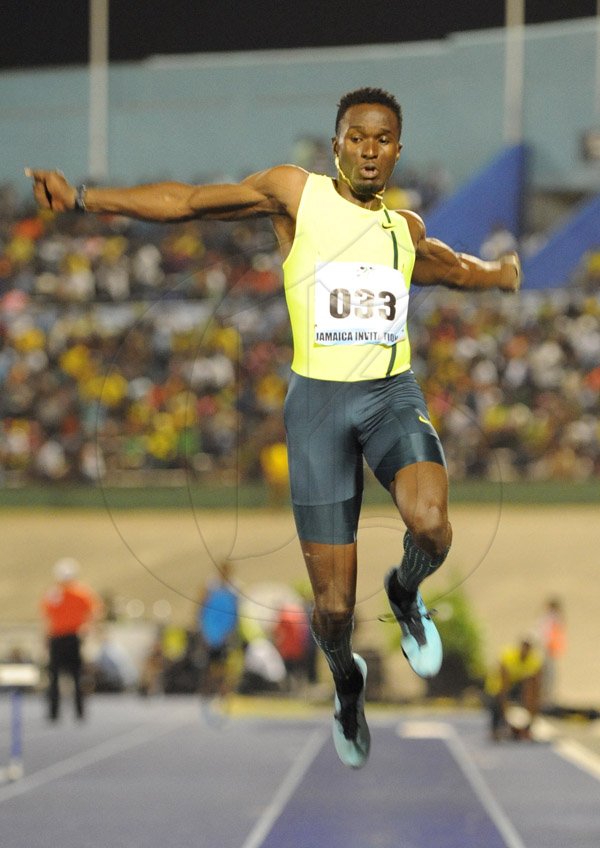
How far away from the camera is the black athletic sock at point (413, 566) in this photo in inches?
207

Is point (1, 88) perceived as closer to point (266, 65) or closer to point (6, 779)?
point (266, 65)

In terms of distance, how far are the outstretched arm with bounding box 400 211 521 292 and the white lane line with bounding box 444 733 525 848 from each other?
4.71 meters

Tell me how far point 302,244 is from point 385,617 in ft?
4.49

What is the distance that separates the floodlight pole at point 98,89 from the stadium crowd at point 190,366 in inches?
55.7

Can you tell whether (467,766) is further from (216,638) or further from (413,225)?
(413,225)

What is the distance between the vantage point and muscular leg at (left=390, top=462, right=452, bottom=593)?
5.07 m

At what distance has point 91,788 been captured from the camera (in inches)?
480

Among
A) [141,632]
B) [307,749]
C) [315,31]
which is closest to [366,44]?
[315,31]

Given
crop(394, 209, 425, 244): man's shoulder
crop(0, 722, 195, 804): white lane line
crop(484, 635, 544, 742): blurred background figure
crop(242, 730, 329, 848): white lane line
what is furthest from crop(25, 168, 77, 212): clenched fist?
crop(484, 635, 544, 742): blurred background figure

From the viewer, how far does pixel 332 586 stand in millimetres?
5344

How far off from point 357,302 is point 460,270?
61 cm

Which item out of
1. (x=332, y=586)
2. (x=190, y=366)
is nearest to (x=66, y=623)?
(x=190, y=366)

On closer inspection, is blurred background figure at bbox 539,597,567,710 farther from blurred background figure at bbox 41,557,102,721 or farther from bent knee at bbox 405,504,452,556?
bent knee at bbox 405,504,452,556

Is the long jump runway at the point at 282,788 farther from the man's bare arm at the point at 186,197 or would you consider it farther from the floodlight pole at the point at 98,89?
the floodlight pole at the point at 98,89
